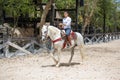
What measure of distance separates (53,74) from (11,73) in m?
1.87

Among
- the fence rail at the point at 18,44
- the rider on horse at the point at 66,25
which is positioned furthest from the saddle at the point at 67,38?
the fence rail at the point at 18,44

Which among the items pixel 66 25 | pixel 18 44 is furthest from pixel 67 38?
pixel 18 44

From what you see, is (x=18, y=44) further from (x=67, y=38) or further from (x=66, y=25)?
(x=66, y=25)

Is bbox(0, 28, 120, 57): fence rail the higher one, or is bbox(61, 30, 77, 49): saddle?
bbox(61, 30, 77, 49): saddle

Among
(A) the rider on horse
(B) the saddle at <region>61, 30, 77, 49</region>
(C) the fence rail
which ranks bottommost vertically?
(C) the fence rail

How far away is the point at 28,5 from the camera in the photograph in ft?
85.0

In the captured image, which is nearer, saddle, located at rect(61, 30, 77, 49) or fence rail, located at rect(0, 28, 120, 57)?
saddle, located at rect(61, 30, 77, 49)

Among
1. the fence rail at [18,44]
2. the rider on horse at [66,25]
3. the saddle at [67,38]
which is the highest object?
the rider on horse at [66,25]

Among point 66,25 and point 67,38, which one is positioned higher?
point 66,25

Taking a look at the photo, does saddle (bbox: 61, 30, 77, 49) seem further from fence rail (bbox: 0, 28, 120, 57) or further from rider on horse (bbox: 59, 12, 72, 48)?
fence rail (bbox: 0, 28, 120, 57)

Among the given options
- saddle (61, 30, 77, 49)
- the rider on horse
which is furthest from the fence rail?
the rider on horse

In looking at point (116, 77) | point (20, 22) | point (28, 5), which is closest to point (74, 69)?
point (116, 77)

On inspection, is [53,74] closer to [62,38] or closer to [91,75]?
[91,75]

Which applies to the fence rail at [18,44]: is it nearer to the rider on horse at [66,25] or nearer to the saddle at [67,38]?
the saddle at [67,38]
